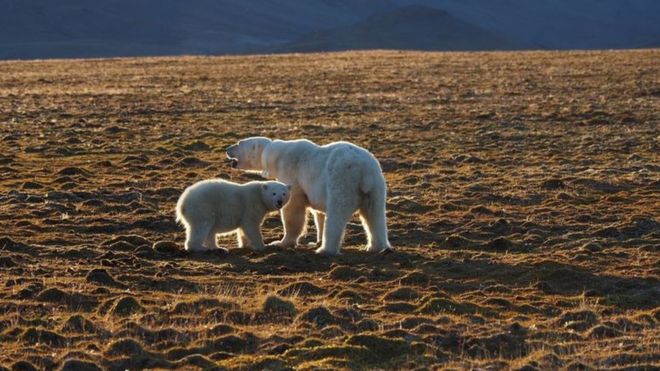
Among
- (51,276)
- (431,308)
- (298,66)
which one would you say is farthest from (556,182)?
(298,66)

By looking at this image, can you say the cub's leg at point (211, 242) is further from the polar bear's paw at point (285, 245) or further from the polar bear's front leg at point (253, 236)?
the polar bear's paw at point (285, 245)

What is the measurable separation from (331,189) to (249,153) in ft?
9.12

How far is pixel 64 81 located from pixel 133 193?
114 ft

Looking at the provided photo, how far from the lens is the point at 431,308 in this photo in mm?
10375

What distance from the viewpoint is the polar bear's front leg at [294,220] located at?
46.0 feet

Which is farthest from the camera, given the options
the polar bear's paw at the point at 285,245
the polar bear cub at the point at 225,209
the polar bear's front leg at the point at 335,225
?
the polar bear's paw at the point at 285,245

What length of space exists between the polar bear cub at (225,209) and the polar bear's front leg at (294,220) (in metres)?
0.33

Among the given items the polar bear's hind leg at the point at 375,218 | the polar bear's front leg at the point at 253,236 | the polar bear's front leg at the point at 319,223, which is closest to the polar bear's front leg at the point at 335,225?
the polar bear's hind leg at the point at 375,218

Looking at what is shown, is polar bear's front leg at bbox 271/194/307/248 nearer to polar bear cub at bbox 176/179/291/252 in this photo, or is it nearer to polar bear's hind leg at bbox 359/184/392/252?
polar bear cub at bbox 176/179/291/252

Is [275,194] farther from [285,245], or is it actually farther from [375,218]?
[375,218]

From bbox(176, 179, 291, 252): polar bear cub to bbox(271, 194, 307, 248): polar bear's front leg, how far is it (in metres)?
Answer: 0.33

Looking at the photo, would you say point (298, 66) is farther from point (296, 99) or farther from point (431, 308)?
point (431, 308)

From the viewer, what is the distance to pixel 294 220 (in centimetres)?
1407

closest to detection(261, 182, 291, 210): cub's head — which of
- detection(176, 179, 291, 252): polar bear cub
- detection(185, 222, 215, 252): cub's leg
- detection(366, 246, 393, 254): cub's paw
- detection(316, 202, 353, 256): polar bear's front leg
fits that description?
detection(176, 179, 291, 252): polar bear cub
